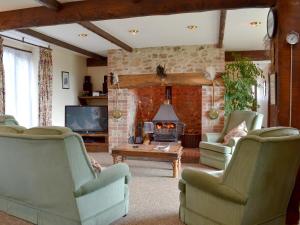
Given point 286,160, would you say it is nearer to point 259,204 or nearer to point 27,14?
point 259,204

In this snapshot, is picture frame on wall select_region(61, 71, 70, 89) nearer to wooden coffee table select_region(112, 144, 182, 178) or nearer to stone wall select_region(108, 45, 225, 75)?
stone wall select_region(108, 45, 225, 75)

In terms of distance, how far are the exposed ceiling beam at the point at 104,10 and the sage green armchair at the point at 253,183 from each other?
67.8 inches

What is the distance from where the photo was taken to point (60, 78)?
275 inches

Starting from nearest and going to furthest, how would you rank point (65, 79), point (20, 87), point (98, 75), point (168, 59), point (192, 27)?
point (192, 27) → point (20, 87) → point (168, 59) → point (65, 79) → point (98, 75)

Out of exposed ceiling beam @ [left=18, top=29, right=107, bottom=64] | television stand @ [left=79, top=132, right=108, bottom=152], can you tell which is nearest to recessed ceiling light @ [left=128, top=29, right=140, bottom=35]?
exposed ceiling beam @ [left=18, top=29, right=107, bottom=64]

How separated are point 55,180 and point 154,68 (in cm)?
463

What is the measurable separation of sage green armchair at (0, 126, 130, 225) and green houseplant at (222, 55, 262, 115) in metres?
3.89

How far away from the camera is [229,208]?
2348mm

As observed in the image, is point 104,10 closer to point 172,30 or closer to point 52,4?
point 52,4

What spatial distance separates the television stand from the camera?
7.03 meters

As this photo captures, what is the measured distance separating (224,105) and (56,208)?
4.61 m

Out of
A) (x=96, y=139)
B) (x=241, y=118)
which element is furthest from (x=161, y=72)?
(x=96, y=139)

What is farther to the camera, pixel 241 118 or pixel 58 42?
pixel 58 42

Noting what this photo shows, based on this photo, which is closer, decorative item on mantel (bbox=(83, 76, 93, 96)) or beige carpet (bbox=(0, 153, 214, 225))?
beige carpet (bbox=(0, 153, 214, 225))
